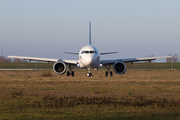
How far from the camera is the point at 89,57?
31609 millimetres

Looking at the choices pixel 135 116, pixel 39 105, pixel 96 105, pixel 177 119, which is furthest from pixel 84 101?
pixel 177 119

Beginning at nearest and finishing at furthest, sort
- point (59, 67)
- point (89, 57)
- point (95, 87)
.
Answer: point (95, 87) → point (89, 57) → point (59, 67)

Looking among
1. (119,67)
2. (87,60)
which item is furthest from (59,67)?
(119,67)

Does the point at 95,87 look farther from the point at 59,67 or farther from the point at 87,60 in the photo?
the point at 59,67

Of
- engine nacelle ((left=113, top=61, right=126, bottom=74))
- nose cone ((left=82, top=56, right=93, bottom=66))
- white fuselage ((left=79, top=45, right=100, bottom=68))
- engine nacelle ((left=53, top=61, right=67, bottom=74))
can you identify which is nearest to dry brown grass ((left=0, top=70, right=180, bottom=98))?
nose cone ((left=82, top=56, right=93, bottom=66))

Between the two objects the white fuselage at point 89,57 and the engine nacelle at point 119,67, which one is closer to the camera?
the white fuselage at point 89,57

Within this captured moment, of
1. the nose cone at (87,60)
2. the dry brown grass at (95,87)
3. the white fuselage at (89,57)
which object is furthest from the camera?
the white fuselage at (89,57)

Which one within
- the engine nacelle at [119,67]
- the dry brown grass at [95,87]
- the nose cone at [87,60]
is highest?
the nose cone at [87,60]

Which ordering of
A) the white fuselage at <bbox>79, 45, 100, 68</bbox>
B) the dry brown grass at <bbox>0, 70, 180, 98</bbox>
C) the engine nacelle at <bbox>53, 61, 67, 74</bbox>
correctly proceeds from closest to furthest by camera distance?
the dry brown grass at <bbox>0, 70, 180, 98</bbox> < the white fuselage at <bbox>79, 45, 100, 68</bbox> < the engine nacelle at <bbox>53, 61, 67, 74</bbox>

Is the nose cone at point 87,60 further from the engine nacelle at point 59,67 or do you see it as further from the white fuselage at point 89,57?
the engine nacelle at point 59,67

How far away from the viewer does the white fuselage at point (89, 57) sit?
31.7 m

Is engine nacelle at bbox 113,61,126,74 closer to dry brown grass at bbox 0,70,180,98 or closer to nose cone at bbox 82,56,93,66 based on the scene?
nose cone at bbox 82,56,93,66

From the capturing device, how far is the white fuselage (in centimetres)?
3169

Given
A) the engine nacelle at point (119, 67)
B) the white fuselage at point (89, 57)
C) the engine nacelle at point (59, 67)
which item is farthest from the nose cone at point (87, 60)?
the engine nacelle at point (119, 67)
